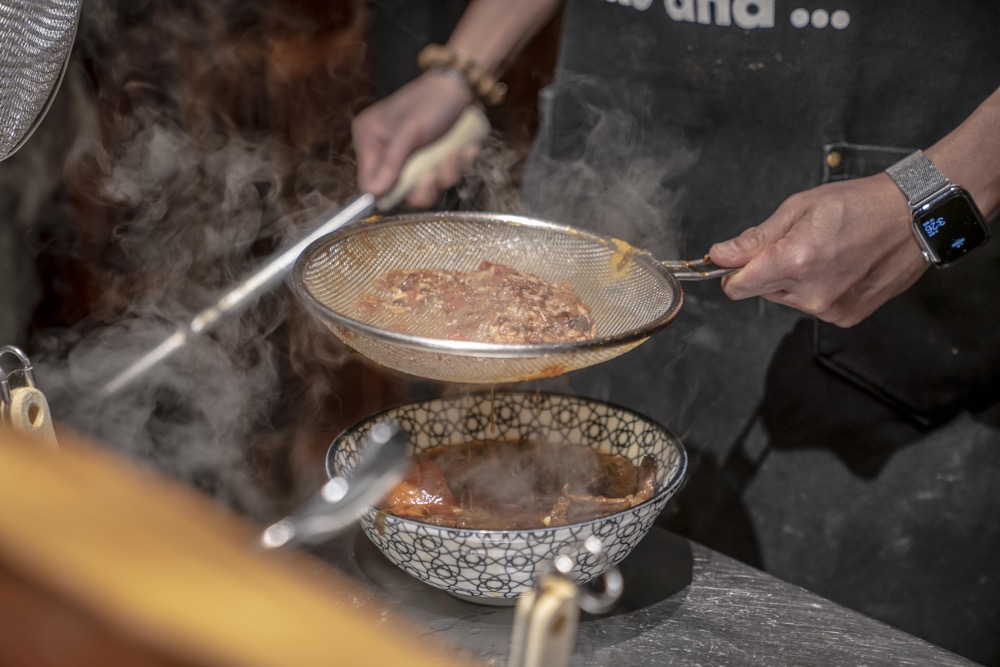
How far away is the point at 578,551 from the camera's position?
1.20 metres

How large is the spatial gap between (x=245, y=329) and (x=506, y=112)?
4.46ft

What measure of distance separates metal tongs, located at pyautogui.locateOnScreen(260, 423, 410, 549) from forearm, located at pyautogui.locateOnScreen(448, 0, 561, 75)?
1547 millimetres

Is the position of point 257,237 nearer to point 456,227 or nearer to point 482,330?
point 456,227

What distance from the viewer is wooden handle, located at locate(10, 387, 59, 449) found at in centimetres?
114

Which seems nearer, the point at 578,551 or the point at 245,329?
the point at 578,551

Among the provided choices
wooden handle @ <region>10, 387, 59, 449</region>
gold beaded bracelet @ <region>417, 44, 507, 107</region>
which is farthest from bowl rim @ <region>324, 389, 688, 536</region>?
gold beaded bracelet @ <region>417, 44, 507, 107</region>

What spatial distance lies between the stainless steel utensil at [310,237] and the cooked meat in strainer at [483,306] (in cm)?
37

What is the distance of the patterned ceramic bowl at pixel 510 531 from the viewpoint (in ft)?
3.88

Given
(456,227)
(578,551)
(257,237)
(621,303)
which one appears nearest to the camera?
(578,551)

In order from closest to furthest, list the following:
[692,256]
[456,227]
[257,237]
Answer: [456,227], [692,256], [257,237]

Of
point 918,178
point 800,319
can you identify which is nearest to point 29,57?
point 918,178

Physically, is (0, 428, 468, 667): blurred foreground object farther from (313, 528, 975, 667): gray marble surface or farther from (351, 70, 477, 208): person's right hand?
(351, 70, 477, 208): person's right hand

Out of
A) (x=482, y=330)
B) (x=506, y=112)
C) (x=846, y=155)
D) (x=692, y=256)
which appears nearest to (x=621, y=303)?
(x=482, y=330)

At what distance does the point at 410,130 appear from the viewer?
2061 mm
